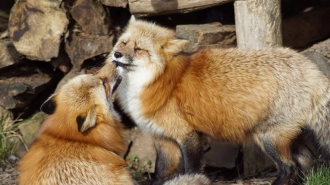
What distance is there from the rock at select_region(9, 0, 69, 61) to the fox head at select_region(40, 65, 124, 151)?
1682 millimetres

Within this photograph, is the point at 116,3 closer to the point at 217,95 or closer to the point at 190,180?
the point at 217,95

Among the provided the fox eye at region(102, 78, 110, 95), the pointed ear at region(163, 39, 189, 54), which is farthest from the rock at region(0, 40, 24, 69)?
the pointed ear at region(163, 39, 189, 54)

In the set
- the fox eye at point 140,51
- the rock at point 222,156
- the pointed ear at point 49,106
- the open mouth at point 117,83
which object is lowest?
the rock at point 222,156

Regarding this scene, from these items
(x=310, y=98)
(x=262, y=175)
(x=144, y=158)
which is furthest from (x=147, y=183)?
(x=310, y=98)

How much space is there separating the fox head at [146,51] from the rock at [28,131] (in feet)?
8.27

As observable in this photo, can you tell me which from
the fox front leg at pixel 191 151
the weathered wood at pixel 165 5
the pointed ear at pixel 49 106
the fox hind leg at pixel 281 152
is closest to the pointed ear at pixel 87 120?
the pointed ear at pixel 49 106

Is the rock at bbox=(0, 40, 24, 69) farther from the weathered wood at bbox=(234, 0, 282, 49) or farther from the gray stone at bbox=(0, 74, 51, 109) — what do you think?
→ the weathered wood at bbox=(234, 0, 282, 49)

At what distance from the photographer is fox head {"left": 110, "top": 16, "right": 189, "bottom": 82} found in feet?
17.9

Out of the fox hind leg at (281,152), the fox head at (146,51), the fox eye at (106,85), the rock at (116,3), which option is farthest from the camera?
the rock at (116,3)

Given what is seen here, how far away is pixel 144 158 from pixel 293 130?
2.63 metres

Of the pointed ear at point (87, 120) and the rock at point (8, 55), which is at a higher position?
the rock at point (8, 55)

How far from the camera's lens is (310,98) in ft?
18.4

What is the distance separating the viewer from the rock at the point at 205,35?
21.2ft

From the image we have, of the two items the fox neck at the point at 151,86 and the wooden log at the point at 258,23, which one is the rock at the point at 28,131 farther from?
the wooden log at the point at 258,23
